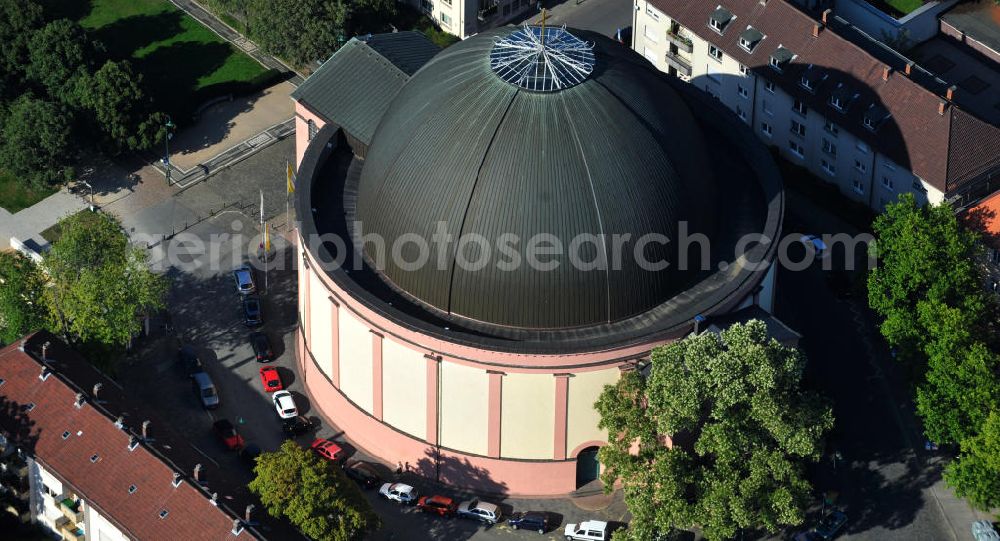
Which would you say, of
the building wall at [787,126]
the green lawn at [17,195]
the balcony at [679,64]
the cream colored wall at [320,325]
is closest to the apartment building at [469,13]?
the building wall at [787,126]

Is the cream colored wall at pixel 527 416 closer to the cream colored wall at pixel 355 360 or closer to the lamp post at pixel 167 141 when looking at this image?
the cream colored wall at pixel 355 360

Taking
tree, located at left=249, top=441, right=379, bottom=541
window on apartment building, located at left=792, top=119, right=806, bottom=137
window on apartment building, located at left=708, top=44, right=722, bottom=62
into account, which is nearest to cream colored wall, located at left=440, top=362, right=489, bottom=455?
tree, located at left=249, top=441, right=379, bottom=541

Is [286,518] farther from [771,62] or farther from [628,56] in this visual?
[771,62]

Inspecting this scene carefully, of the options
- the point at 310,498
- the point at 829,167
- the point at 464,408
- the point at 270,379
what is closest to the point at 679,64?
the point at 829,167

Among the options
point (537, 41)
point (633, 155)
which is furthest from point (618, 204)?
point (537, 41)

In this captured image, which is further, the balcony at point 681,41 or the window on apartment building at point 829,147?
the balcony at point 681,41
